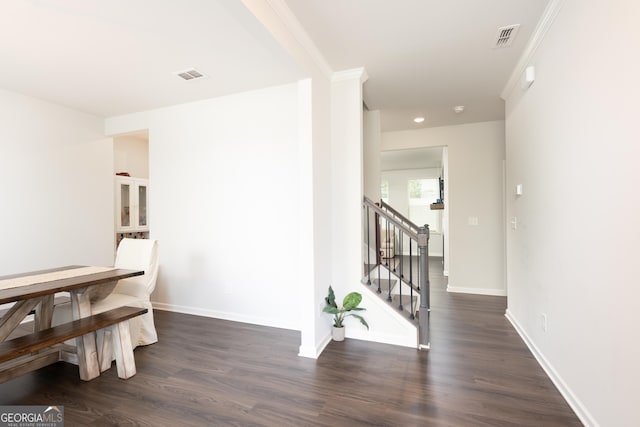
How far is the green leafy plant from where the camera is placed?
284 centimetres

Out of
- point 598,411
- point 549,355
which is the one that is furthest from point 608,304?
point 549,355

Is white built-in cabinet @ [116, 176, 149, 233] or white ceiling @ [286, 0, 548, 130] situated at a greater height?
white ceiling @ [286, 0, 548, 130]

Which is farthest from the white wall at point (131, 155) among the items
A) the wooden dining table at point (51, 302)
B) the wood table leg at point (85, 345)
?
the wood table leg at point (85, 345)

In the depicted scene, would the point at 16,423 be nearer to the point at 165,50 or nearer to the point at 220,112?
the point at 165,50

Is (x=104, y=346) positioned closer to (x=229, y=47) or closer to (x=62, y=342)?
(x=62, y=342)

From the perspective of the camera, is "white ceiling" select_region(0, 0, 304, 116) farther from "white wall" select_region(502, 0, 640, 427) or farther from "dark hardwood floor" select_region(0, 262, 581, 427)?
"dark hardwood floor" select_region(0, 262, 581, 427)

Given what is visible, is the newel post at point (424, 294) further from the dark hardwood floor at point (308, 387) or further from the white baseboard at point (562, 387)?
the white baseboard at point (562, 387)

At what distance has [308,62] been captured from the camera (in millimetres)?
2564

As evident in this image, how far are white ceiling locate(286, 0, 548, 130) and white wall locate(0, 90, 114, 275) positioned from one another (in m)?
3.45

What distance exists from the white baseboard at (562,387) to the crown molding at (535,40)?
255 centimetres

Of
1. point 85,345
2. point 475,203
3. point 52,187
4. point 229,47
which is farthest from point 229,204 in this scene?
point 475,203

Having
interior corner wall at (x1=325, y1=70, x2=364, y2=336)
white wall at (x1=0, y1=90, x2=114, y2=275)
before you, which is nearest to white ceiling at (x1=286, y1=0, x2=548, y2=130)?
interior corner wall at (x1=325, y1=70, x2=364, y2=336)

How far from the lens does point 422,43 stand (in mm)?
2506

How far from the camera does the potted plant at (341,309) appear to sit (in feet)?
9.33
